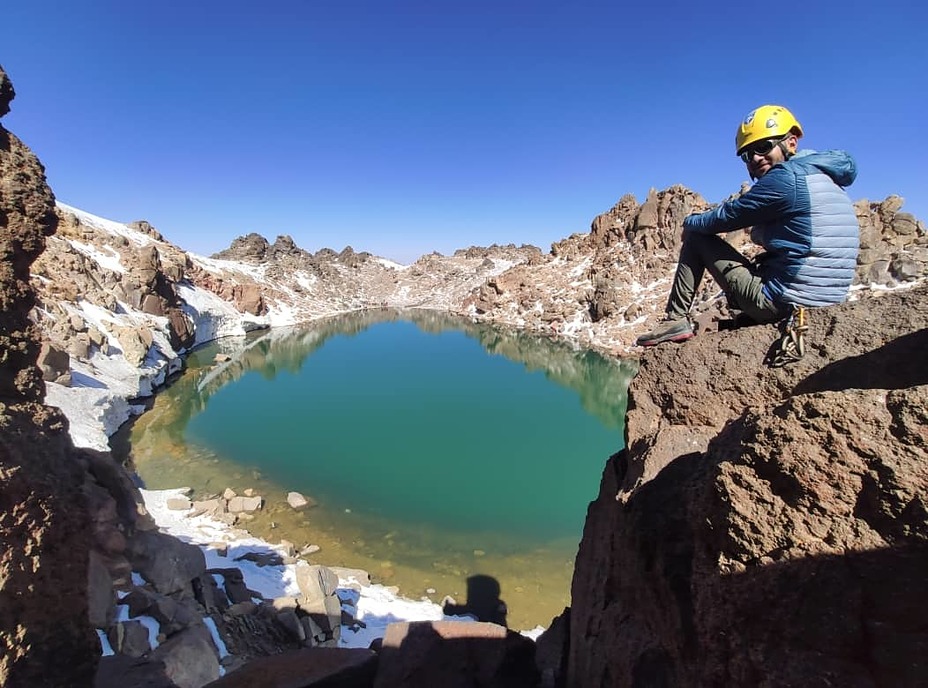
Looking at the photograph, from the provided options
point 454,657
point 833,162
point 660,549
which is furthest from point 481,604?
point 833,162

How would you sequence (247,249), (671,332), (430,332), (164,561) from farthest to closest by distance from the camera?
(247,249) → (430,332) → (164,561) → (671,332)

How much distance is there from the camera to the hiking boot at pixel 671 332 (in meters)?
4.05

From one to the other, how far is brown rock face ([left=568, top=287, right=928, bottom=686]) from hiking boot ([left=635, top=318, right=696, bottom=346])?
2.48ft

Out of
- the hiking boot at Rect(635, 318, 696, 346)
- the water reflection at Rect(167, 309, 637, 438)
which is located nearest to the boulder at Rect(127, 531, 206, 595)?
the hiking boot at Rect(635, 318, 696, 346)

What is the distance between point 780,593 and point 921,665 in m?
0.40

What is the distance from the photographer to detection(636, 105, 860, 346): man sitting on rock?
330 centimetres

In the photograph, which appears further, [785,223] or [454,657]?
[454,657]

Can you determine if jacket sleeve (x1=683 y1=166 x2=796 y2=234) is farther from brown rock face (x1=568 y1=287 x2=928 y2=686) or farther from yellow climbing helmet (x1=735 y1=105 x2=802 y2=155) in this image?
brown rock face (x1=568 y1=287 x2=928 y2=686)

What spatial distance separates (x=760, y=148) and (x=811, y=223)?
75 centimetres

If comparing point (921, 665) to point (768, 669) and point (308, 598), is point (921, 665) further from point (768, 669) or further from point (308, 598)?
point (308, 598)

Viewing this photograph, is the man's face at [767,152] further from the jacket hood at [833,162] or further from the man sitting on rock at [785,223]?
the jacket hood at [833,162]

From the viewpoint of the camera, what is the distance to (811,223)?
10.8ft

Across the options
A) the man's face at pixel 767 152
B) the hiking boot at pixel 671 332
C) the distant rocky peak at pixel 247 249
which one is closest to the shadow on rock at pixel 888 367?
the hiking boot at pixel 671 332

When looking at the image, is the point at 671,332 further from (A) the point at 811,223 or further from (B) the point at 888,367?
(B) the point at 888,367
